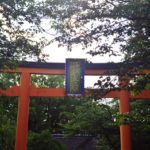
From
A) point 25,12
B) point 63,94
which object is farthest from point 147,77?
point 63,94

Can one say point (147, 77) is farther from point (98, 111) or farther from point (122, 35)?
point (98, 111)

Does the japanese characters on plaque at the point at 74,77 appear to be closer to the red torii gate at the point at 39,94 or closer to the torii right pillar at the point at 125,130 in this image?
the red torii gate at the point at 39,94

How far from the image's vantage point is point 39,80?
49.4ft

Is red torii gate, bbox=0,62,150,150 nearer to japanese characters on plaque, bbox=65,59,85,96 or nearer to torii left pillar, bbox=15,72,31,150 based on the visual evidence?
torii left pillar, bbox=15,72,31,150

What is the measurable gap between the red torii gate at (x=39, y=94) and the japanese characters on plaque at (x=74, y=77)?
0.89 ft

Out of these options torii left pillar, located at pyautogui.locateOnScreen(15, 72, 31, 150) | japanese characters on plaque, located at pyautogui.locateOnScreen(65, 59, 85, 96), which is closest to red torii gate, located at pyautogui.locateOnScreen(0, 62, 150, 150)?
torii left pillar, located at pyautogui.locateOnScreen(15, 72, 31, 150)

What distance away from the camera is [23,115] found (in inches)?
306

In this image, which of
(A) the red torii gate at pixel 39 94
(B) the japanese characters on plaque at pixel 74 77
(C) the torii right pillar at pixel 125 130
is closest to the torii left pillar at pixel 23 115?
(A) the red torii gate at pixel 39 94

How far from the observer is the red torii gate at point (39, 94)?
25.0ft

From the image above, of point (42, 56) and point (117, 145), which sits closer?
point (42, 56)

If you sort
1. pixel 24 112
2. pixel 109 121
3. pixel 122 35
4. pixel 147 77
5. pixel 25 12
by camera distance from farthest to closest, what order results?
pixel 24 112, pixel 109 121, pixel 25 12, pixel 122 35, pixel 147 77

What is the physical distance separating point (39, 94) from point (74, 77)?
151 centimetres

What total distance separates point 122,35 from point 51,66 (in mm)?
4331

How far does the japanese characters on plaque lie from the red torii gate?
0.89 ft
